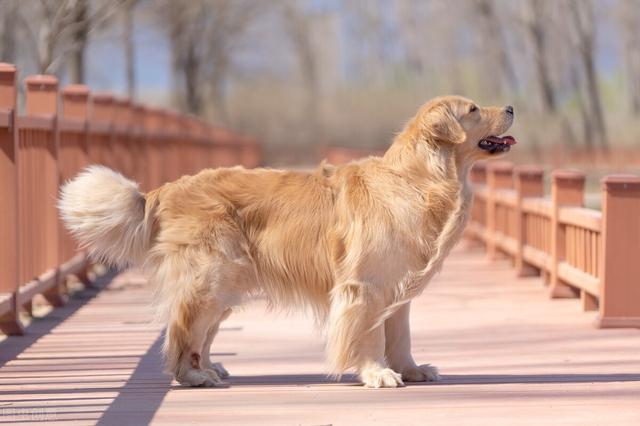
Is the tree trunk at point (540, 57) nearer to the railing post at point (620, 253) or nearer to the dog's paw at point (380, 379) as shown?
the railing post at point (620, 253)

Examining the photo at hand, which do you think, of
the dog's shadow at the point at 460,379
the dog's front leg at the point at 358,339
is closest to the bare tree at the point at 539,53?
the dog's shadow at the point at 460,379

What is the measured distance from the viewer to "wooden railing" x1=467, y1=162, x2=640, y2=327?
8773 millimetres

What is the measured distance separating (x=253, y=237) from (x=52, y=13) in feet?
45.3

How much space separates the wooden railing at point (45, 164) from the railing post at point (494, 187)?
14.4 feet

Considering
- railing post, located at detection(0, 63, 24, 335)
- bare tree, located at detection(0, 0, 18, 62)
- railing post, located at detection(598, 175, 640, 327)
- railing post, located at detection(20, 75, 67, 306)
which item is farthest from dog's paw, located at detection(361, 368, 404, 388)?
bare tree, located at detection(0, 0, 18, 62)

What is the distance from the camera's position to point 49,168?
→ 10195mm

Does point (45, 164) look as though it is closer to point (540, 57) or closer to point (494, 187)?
point (494, 187)

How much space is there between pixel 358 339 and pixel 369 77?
3348 inches

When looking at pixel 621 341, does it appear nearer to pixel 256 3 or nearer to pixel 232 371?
pixel 232 371

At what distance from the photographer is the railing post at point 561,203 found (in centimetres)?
1063

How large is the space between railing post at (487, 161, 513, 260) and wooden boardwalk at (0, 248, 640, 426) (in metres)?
4.13

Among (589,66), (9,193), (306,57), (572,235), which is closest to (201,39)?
(589,66)

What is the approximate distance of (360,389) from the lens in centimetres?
646

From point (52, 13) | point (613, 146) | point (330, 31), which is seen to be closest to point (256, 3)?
point (613, 146)
